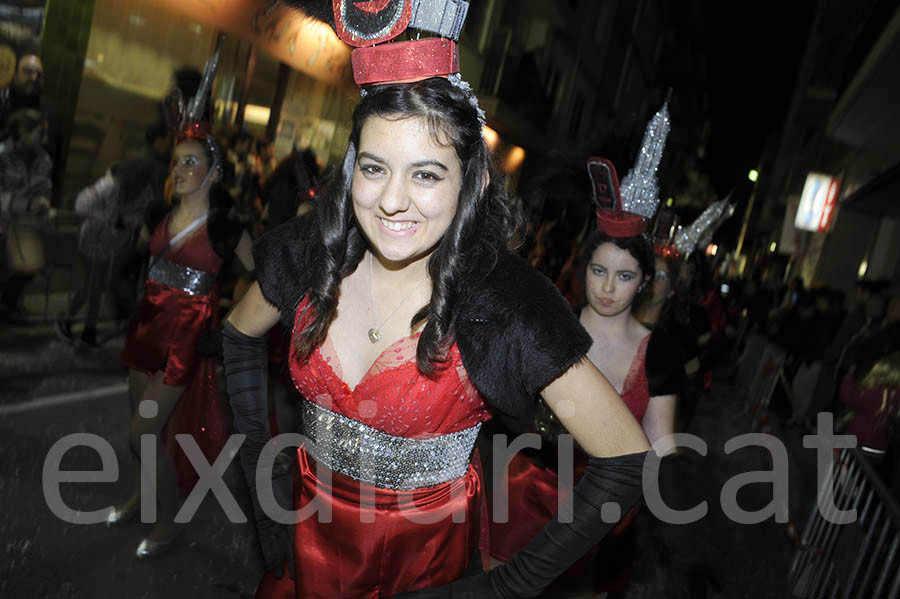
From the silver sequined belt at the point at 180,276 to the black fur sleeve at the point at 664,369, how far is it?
232 cm

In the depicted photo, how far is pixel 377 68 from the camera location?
1800mm

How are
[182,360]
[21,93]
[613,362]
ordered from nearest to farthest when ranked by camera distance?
1. [613,362]
2. [182,360]
3. [21,93]

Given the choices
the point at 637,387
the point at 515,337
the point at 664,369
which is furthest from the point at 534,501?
the point at 515,337

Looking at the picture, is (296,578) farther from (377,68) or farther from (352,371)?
(377,68)

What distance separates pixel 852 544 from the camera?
150 inches

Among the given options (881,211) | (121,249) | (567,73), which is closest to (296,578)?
(121,249)

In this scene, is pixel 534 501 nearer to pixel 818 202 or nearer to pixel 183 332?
pixel 183 332

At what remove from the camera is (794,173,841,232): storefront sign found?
18.2 metres

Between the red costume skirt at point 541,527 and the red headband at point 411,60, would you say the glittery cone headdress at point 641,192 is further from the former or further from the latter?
the red headband at point 411,60

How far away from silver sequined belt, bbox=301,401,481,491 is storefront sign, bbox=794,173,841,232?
18917 millimetres

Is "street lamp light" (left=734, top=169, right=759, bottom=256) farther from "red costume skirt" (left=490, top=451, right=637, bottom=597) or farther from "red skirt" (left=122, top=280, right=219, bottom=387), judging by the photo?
"red skirt" (left=122, top=280, right=219, bottom=387)

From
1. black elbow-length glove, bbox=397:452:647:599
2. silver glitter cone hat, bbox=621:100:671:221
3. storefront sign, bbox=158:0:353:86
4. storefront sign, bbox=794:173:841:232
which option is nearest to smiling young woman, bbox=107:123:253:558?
silver glitter cone hat, bbox=621:100:671:221

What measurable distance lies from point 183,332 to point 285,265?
1.88 meters

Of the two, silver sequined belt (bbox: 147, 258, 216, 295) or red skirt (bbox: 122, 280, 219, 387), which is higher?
silver sequined belt (bbox: 147, 258, 216, 295)
